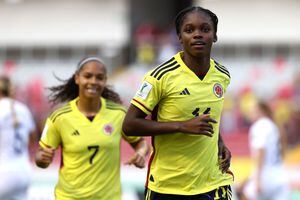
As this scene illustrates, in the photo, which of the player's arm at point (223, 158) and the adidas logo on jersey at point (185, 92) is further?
the player's arm at point (223, 158)

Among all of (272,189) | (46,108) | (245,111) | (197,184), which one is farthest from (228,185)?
(46,108)

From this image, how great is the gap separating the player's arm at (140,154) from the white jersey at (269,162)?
2955mm

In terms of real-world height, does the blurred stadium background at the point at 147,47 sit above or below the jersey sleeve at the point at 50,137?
above

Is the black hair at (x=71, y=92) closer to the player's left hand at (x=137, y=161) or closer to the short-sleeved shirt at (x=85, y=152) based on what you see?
the short-sleeved shirt at (x=85, y=152)

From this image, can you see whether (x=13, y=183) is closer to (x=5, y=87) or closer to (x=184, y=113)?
(x=5, y=87)

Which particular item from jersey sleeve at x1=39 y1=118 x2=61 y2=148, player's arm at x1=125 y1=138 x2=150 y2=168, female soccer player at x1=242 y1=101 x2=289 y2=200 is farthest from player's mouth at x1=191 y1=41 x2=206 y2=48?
female soccer player at x1=242 y1=101 x2=289 y2=200

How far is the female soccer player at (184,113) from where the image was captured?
5.75 m

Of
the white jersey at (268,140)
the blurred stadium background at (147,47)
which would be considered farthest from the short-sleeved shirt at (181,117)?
the blurred stadium background at (147,47)

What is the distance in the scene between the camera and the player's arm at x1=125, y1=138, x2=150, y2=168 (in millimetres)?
7191

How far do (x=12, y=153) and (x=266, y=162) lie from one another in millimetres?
3148

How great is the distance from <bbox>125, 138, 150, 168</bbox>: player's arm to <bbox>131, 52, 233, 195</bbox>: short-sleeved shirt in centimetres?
106

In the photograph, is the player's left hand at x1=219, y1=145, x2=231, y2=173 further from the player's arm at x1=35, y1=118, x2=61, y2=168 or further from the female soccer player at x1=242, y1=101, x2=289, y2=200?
the female soccer player at x1=242, y1=101, x2=289, y2=200

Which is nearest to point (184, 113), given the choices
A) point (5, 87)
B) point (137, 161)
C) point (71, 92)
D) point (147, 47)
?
point (137, 161)

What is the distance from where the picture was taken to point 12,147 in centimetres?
963
